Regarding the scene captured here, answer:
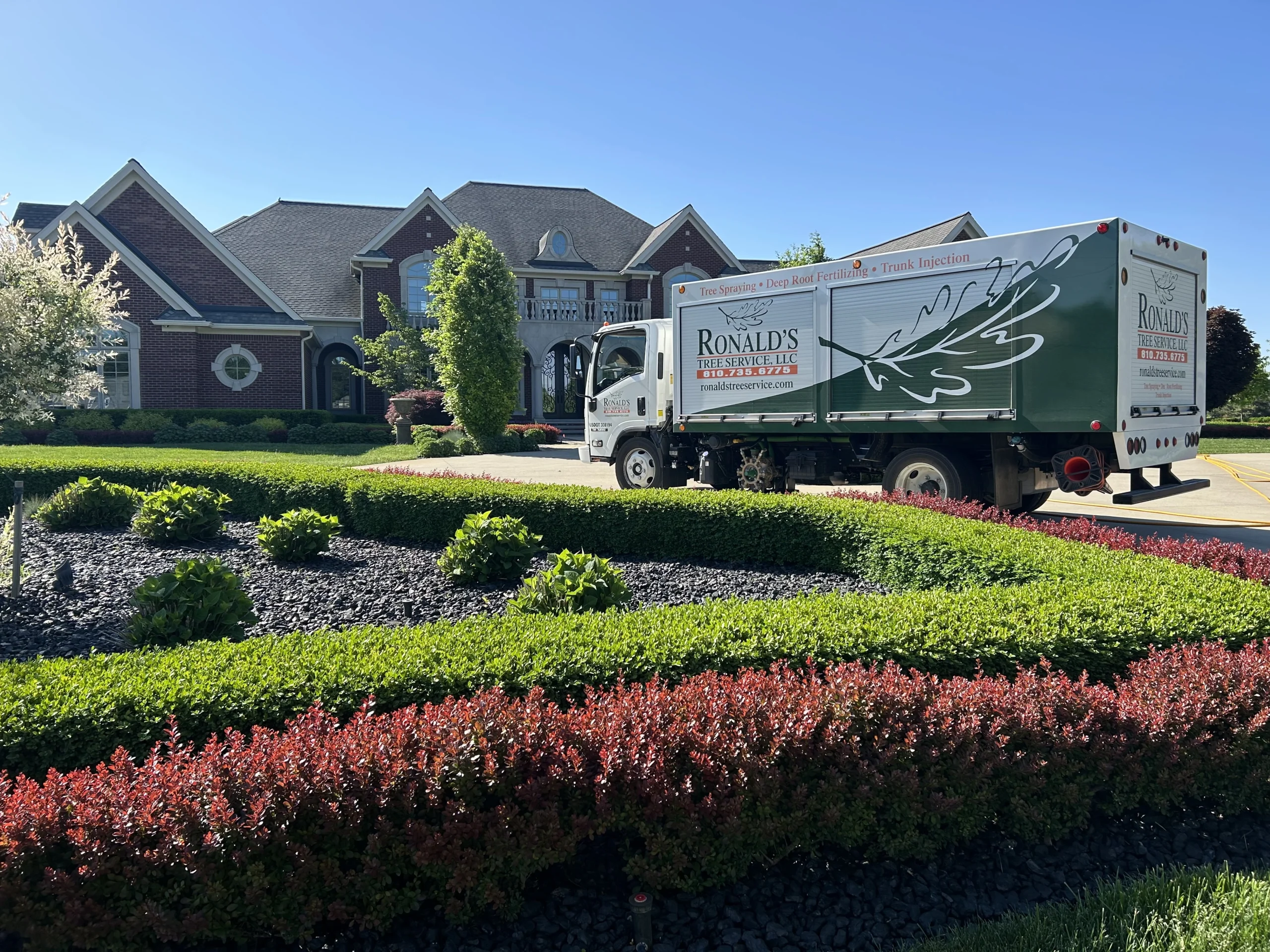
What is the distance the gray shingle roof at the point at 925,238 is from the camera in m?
29.8

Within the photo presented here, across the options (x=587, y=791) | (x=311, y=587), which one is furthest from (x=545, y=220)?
(x=587, y=791)

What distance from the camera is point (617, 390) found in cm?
1509

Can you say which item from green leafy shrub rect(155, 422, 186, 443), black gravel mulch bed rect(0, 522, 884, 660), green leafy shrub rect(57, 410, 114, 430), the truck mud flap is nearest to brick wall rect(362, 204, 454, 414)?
green leafy shrub rect(155, 422, 186, 443)

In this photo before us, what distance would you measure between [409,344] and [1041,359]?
2647cm

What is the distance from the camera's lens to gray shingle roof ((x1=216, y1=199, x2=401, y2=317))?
35.5 meters

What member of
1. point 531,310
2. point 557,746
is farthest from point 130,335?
point 557,746

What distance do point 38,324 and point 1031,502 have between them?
11.3 m

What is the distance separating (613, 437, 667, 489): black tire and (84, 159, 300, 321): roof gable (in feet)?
66.1

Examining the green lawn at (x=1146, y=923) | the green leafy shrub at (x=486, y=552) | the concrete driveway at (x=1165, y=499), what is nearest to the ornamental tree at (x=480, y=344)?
the concrete driveway at (x=1165, y=499)

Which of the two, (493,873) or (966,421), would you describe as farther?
(966,421)

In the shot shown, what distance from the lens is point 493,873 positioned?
3.11 meters

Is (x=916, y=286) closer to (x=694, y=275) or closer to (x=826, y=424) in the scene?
(x=826, y=424)

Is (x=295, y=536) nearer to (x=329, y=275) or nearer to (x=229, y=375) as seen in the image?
(x=229, y=375)

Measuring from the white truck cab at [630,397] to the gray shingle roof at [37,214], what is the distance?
2386 cm
